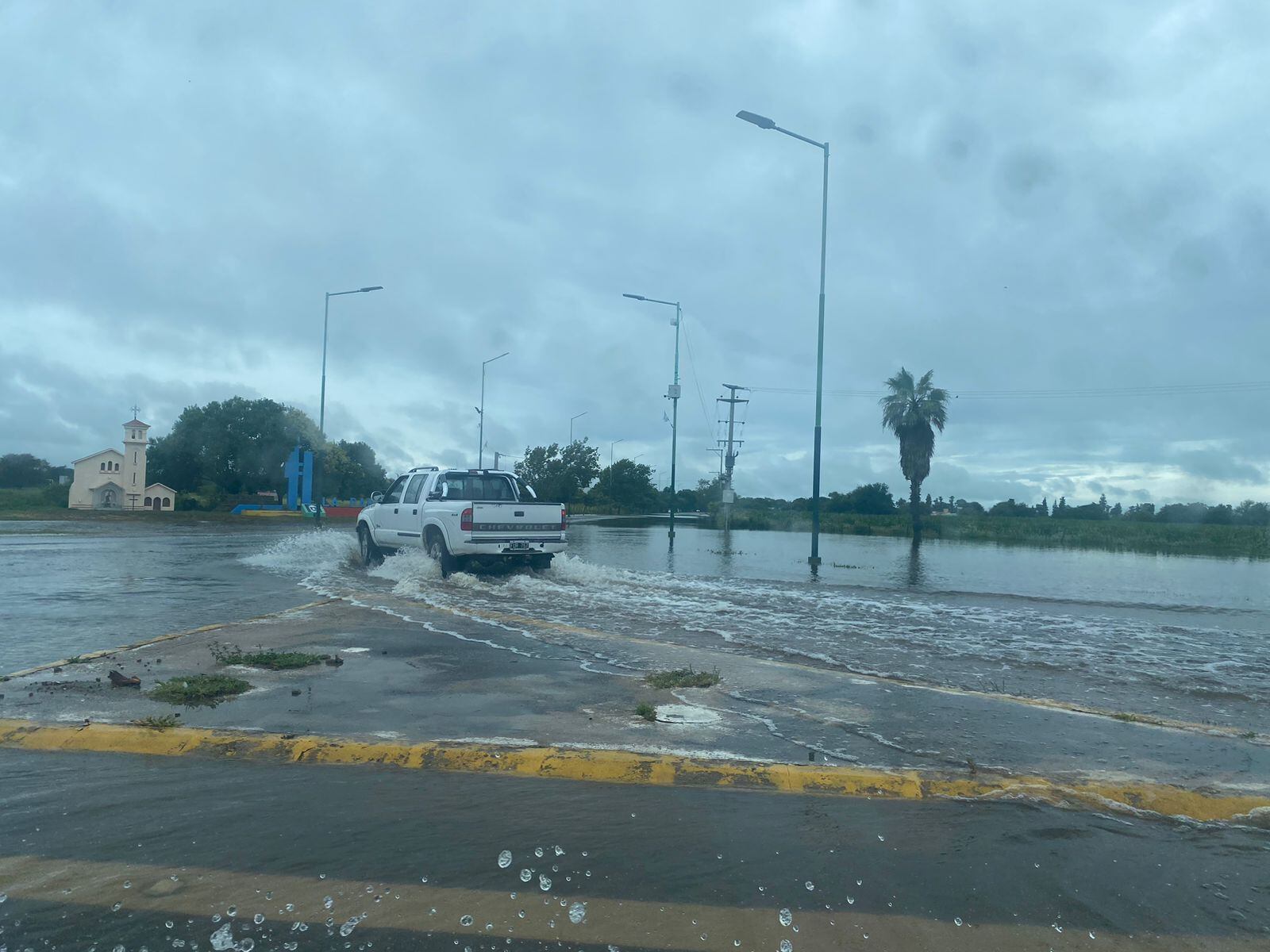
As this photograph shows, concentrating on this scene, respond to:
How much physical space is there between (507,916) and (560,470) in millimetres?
65859

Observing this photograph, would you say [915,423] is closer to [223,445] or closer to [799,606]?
[799,606]

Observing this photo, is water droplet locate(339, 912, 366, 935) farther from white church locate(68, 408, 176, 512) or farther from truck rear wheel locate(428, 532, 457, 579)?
white church locate(68, 408, 176, 512)

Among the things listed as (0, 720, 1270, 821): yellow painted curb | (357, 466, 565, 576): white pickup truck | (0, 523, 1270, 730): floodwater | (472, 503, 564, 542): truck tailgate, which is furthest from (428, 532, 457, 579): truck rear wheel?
(0, 720, 1270, 821): yellow painted curb

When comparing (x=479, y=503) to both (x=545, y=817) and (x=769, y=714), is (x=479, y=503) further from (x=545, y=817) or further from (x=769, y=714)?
(x=545, y=817)

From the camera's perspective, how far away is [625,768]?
191 inches

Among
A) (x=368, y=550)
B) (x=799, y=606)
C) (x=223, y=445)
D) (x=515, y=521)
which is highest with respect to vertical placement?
(x=223, y=445)

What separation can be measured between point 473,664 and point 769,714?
2.85 m

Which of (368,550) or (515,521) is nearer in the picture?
(515,521)

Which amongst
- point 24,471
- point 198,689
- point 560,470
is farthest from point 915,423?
point 24,471

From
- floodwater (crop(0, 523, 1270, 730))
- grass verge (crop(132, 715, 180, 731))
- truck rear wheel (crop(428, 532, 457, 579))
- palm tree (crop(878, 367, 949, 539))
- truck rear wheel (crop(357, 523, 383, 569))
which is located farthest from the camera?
palm tree (crop(878, 367, 949, 539))

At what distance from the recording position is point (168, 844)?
149 inches

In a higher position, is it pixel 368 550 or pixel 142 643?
pixel 368 550

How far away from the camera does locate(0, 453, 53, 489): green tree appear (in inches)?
2699

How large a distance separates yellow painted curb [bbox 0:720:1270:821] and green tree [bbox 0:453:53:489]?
75058 mm
